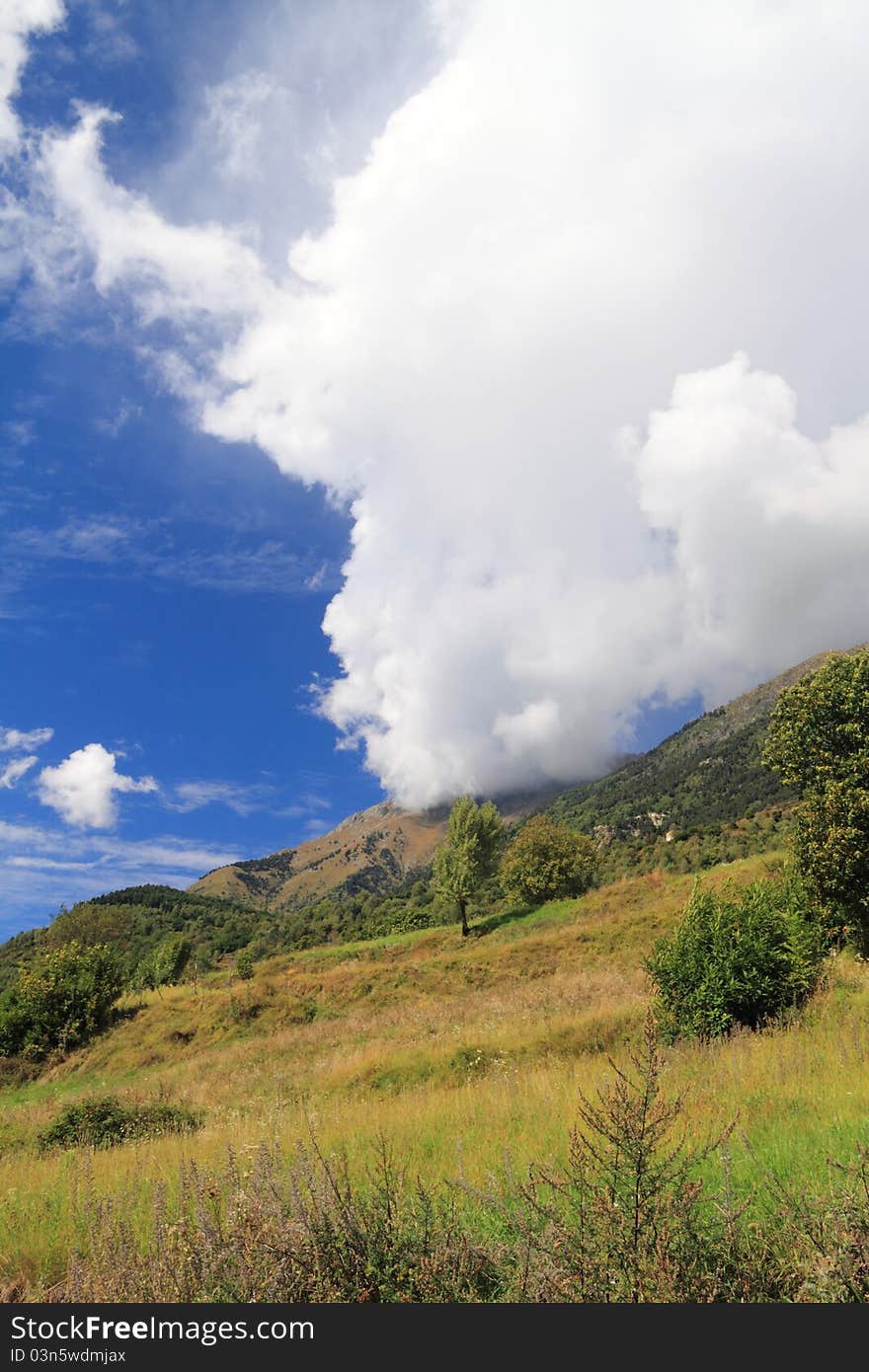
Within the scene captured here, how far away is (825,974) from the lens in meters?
14.9

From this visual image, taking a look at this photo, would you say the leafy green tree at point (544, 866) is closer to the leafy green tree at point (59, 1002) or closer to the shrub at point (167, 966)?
the shrub at point (167, 966)

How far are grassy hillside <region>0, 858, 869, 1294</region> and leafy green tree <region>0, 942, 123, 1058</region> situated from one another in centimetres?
199

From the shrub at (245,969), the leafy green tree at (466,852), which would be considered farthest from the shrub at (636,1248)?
the leafy green tree at (466,852)

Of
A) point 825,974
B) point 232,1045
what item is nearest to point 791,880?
point 825,974

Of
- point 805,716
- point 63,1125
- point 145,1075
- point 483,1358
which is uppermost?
point 805,716

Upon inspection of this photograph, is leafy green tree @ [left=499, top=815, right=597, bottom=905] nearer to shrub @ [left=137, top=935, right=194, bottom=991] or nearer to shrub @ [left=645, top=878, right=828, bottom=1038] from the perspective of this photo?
shrub @ [left=137, top=935, right=194, bottom=991]

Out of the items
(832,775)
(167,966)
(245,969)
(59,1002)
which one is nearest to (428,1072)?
(832,775)

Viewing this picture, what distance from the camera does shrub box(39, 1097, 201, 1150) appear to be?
12461mm

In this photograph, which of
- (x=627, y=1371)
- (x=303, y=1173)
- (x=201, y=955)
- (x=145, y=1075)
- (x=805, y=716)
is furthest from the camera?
(x=201, y=955)

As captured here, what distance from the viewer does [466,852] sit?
54.4 meters

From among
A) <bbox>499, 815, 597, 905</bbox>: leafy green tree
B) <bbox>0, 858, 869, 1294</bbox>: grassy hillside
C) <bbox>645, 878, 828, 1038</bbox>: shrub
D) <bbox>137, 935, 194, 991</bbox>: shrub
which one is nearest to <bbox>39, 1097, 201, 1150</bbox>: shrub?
<bbox>0, 858, 869, 1294</bbox>: grassy hillside

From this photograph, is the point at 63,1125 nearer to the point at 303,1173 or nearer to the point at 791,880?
the point at 303,1173

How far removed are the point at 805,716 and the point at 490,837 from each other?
40.7 metres

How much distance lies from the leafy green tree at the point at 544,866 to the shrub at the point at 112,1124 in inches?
1769
